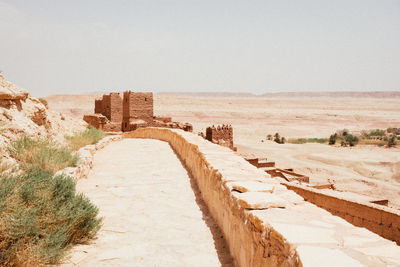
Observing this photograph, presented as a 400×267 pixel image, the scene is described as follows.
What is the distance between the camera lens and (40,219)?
294 cm

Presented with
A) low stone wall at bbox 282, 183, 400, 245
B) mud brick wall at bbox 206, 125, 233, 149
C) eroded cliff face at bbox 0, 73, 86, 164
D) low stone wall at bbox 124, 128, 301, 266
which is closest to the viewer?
low stone wall at bbox 124, 128, 301, 266

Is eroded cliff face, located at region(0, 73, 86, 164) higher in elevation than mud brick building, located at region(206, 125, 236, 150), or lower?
higher

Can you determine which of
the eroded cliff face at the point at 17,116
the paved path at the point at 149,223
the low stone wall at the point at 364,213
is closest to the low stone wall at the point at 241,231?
the paved path at the point at 149,223

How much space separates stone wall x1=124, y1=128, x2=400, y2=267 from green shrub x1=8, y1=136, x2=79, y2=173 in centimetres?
292

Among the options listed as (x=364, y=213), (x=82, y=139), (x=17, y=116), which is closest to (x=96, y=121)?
(x=82, y=139)

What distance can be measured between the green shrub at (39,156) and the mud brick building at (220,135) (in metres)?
10.3

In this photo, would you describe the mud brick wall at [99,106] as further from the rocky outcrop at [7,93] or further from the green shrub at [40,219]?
the green shrub at [40,219]

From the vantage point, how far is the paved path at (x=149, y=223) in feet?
10.2

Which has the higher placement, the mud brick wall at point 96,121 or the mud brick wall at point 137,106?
the mud brick wall at point 137,106

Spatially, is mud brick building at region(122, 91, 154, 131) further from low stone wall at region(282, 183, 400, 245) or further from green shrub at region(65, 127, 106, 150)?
low stone wall at region(282, 183, 400, 245)

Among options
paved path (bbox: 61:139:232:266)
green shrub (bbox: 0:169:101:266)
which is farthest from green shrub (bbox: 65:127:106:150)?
green shrub (bbox: 0:169:101:266)

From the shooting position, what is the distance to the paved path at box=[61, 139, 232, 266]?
3121mm

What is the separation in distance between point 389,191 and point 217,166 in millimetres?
15536

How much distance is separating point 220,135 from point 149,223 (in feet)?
41.0
